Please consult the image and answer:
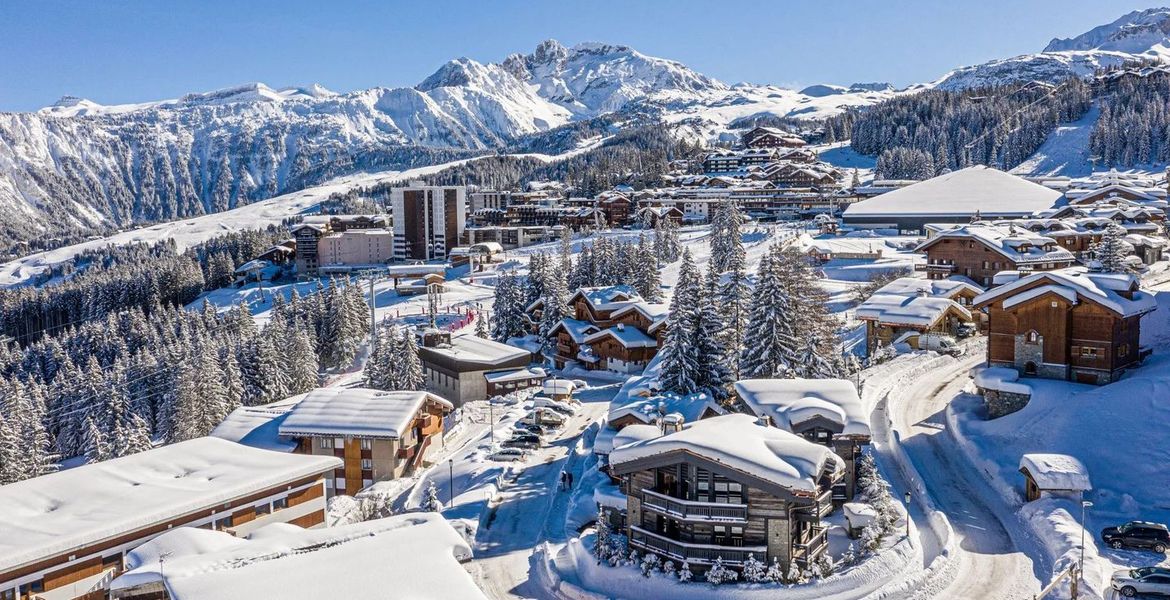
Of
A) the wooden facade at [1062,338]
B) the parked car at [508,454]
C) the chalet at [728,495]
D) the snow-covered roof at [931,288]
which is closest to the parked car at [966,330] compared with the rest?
the snow-covered roof at [931,288]

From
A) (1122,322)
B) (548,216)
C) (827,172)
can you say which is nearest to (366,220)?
(548,216)

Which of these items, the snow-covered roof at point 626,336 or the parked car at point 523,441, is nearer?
the parked car at point 523,441

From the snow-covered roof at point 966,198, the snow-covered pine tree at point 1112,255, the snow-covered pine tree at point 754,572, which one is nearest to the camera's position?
the snow-covered pine tree at point 754,572

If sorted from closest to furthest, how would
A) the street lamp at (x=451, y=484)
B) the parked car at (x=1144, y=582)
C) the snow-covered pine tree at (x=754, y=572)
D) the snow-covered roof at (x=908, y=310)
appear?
the parked car at (x=1144, y=582), the snow-covered pine tree at (x=754, y=572), the street lamp at (x=451, y=484), the snow-covered roof at (x=908, y=310)

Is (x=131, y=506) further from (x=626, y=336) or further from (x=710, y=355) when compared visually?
(x=626, y=336)

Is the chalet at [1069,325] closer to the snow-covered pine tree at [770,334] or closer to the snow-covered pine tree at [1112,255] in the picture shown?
the snow-covered pine tree at [1112,255]

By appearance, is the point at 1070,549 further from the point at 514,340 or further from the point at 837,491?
the point at 514,340
